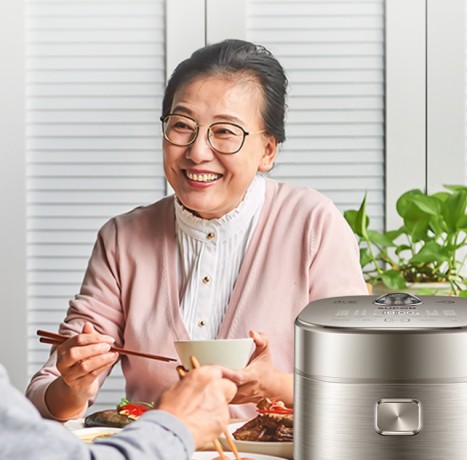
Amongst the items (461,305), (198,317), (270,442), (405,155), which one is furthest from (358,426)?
(405,155)

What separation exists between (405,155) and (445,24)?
0.43m

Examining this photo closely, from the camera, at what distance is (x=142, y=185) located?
130 inches

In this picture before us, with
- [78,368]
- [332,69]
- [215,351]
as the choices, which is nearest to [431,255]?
[332,69]

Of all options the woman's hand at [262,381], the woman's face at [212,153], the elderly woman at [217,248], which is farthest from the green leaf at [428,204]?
the woman's hand at [262,381]

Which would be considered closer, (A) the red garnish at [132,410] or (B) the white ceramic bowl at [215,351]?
(B) the white ceramic bowl at [215,351]

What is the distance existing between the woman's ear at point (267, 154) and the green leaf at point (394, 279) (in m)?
0.76

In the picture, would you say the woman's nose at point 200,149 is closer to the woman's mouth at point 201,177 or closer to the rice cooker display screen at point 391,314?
the woman's mouth at point 201,177

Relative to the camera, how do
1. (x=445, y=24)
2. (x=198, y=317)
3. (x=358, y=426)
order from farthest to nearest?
(x=445, y=24), (x=198, y=317), (x=358, y=426)

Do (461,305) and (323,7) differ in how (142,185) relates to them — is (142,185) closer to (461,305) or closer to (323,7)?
(323,7)

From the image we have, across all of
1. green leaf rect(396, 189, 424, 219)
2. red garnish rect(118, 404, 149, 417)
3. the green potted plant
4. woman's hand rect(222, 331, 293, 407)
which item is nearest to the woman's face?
woman's hand rect(222, 331, 293, 407)

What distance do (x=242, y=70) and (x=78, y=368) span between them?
0.81 metres

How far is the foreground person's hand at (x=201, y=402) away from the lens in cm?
118

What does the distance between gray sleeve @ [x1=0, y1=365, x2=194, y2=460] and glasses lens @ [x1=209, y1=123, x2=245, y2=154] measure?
3.52ft

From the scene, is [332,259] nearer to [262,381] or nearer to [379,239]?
[262,381]
